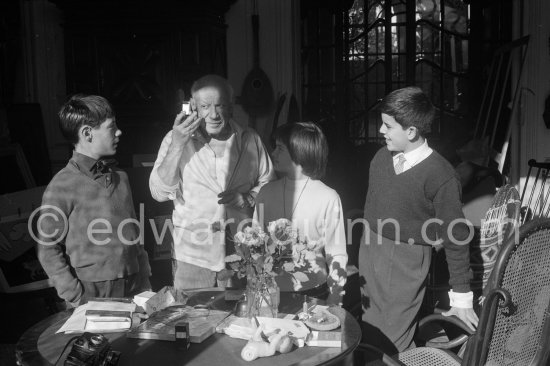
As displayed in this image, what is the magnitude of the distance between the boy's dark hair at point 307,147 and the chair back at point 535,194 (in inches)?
119

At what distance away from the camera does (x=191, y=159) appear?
3359mm

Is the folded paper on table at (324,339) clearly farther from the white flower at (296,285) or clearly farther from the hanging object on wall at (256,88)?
the hanging object on wall at (256,88)

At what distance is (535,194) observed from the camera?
6.12m

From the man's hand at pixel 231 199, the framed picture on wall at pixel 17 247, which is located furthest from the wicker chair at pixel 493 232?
the framed picture on wall at pixel 17 247

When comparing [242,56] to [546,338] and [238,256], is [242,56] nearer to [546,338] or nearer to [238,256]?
[238,256]

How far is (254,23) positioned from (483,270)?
10.3 ft

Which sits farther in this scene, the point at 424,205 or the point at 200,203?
the point at 200,203

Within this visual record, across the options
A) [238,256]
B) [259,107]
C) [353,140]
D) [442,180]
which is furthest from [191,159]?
[353,140]

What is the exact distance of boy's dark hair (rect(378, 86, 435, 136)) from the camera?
313 centimetres

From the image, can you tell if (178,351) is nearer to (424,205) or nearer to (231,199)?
(231,199)

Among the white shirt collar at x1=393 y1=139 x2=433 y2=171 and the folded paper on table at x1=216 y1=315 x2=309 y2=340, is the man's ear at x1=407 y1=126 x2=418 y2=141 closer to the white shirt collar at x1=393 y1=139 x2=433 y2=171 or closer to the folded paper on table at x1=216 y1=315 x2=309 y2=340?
the white shirt collar at x1=393 y1=139 x2=433 y2=171

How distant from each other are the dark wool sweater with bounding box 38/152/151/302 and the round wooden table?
1.22 feet

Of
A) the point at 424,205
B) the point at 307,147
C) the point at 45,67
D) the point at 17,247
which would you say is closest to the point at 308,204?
the point at 307,147

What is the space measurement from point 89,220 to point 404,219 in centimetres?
140
